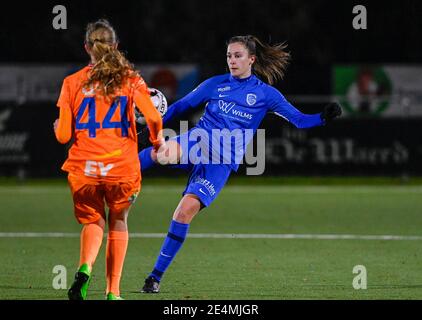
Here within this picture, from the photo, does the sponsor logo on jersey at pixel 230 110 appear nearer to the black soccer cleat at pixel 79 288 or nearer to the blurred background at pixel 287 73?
the black soccer cleat at pixel 79 288

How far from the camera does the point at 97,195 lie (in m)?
7.34

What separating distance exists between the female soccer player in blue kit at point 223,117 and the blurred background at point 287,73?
1212cm

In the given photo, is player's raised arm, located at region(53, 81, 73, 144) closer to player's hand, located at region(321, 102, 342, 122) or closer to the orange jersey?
the orange jersey

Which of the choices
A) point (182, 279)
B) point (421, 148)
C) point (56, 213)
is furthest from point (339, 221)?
point (421, 148)

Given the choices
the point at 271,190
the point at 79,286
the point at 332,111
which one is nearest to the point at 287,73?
the point at 271,190

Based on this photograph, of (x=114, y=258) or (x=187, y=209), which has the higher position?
(x=187, y=209)

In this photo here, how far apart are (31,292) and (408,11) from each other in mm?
20139

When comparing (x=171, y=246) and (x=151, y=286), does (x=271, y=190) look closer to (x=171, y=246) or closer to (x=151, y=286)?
(x=171, y=246)

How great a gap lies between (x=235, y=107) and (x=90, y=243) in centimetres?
222

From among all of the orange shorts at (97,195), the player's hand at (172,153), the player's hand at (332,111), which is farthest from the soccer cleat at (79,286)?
the player's hand at (332,111)

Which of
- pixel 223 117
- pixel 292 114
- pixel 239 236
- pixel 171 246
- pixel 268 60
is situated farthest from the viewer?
pixel 239 236

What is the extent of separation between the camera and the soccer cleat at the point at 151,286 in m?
8.33

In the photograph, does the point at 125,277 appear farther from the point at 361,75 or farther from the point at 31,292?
the point at 361,75
